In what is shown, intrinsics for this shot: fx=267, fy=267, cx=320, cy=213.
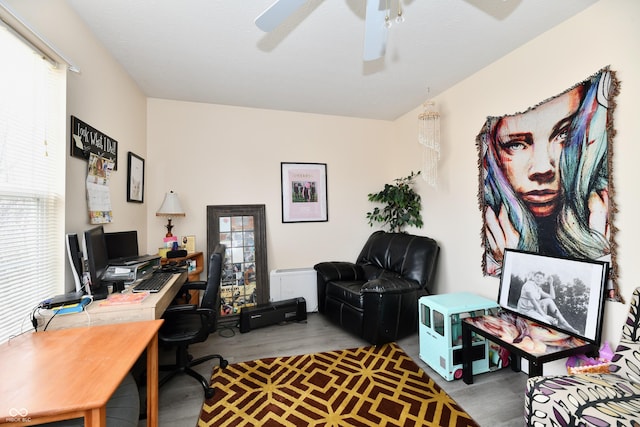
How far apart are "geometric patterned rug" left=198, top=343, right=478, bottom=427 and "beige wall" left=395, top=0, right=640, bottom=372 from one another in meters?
1.07

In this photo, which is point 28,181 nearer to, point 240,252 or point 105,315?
point 105,315

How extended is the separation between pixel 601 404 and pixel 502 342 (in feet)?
1.73

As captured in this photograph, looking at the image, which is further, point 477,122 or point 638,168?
point 477,122

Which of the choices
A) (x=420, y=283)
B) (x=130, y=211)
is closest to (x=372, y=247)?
(x=420, y=283)

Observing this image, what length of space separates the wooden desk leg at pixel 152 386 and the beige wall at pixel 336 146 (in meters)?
0.96

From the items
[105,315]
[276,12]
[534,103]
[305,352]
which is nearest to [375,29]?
[276,12]

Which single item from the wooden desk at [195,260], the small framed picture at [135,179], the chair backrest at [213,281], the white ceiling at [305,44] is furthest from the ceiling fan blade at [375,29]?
the wooden desk at [195,260]

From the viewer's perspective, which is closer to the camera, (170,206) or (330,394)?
(330,394)

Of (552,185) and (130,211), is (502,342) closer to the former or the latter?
(552,185)

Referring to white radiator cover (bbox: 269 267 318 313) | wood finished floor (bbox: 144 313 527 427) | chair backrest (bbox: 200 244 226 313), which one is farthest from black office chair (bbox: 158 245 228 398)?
white radiator cover (bbox: 269 267 318 313)

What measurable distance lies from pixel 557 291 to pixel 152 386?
252 centimetres

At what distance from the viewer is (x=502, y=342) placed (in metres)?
1.64

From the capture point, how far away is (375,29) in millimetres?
1386

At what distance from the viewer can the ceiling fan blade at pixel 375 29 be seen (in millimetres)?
1236
